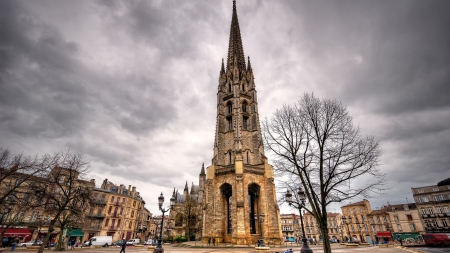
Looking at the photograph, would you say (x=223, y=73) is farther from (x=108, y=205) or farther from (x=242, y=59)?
(x=108, y=205)

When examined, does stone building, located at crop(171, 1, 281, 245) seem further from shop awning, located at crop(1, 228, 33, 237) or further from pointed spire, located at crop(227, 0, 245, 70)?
shop awning, located at crop(1, 228, 33, 237)

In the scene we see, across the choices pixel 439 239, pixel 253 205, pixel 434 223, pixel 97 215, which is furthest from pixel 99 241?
pixel 434 223

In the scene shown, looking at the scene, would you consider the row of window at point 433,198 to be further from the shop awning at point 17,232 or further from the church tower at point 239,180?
the shop awning at point 17,232

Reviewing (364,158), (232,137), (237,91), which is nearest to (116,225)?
(232,137)

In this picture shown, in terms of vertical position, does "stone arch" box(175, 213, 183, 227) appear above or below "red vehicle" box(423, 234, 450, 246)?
above

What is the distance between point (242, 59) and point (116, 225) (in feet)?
139

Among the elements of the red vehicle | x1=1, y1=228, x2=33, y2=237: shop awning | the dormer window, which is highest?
the dormer window

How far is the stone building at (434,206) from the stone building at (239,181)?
41719 mm

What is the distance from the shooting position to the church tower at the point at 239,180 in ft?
74.2

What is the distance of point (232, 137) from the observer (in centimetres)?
2941

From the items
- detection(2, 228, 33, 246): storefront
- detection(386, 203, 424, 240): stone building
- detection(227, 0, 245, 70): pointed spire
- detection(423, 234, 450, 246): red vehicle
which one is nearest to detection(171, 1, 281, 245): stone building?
detection(227, 0, 245, 70): pointed spire

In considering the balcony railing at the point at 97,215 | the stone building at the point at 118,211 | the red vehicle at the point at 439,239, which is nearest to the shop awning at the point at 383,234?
the red vehicle at the point at 439,239

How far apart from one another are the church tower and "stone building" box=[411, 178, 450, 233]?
4171cm

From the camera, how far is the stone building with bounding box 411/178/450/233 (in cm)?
4031
